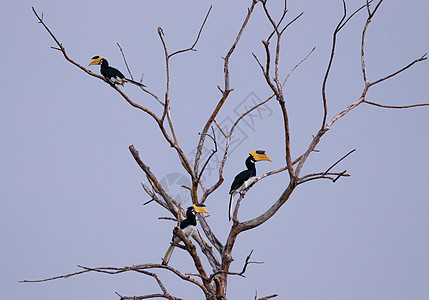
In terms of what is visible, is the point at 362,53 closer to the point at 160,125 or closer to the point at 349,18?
the point at 349,18

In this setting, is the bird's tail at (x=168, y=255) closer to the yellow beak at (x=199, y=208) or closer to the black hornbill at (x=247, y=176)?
the yellow beak at (x=199, y=208)

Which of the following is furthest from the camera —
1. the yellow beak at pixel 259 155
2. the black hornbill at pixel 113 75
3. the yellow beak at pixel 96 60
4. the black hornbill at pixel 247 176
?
the yellow beak at pixel 96 60

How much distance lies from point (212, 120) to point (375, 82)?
1.44 metres

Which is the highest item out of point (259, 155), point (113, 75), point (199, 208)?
point (113, 75)

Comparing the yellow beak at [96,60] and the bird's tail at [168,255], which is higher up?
the yellow beak at [96,60]

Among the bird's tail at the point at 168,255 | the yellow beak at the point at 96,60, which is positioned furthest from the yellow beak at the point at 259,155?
the yellow beak at the point at 96,60

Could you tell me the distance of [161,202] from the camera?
4441 millimetres

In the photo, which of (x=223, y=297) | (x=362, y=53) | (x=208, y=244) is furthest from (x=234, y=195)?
(x=362, y=53)

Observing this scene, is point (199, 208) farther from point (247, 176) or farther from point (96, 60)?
point (96, 60)

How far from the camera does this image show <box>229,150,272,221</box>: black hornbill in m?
4.41

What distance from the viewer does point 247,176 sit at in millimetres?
4430

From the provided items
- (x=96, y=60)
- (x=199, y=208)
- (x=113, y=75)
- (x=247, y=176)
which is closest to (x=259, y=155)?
(x=247, y=176)

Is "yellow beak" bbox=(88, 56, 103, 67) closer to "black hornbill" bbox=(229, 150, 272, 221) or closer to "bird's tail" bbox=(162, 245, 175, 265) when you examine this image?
"black hornbill" bbox=(229, 150, 272, 221)

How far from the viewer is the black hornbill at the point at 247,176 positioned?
14.5 ft
